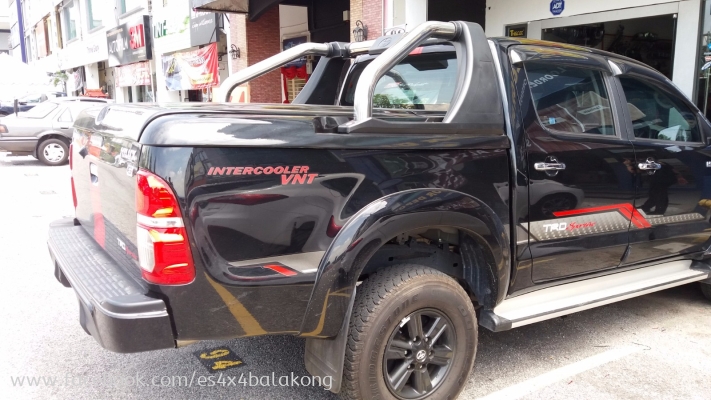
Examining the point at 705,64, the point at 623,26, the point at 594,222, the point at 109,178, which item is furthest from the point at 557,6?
the point at 109,178

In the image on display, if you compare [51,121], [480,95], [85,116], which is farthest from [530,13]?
[51,121]

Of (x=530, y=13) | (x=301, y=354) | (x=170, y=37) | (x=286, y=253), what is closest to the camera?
(x=286, y=253)

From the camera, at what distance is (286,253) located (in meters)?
2.45

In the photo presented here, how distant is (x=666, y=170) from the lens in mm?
3773

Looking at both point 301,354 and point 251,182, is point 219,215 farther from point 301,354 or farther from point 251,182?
point 301,354

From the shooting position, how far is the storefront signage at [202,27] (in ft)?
57.4

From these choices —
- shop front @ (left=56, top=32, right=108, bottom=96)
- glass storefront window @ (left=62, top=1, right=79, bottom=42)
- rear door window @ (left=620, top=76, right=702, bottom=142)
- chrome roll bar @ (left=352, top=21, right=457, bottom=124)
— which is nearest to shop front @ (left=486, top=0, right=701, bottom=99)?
rear door window @ (left=620, top=76, right=702, bottom=142)

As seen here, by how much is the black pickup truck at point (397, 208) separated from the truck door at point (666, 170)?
0.02 meters

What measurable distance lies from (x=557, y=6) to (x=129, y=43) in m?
21.1

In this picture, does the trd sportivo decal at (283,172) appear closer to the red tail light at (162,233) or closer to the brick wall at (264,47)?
the red tail light at (162,233)

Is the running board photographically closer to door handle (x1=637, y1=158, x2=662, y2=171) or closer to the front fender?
the front fender

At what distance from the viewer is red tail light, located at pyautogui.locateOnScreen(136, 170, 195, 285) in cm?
227

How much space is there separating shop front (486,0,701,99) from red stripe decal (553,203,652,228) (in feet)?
18.7

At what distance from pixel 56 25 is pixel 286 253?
44.1m
